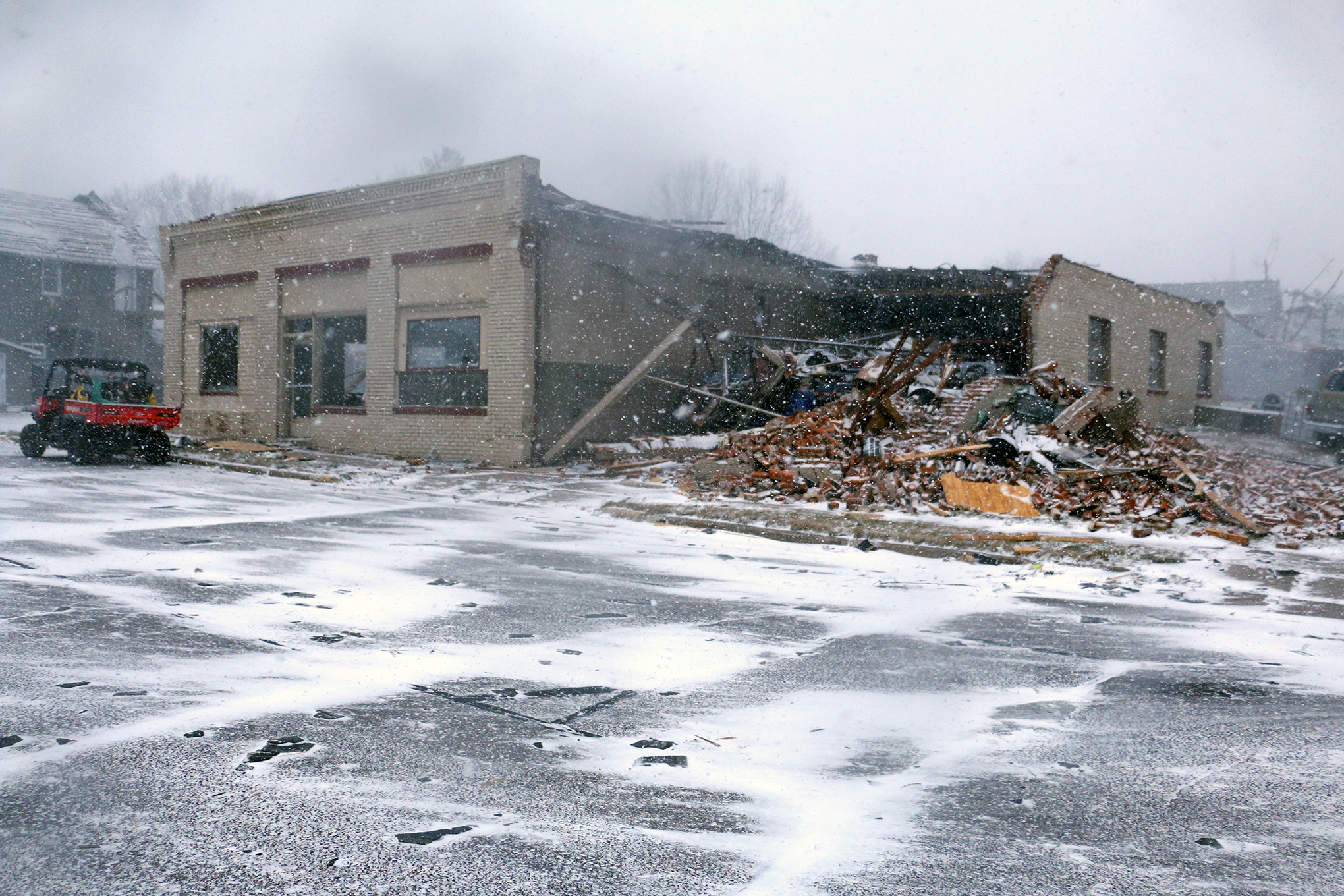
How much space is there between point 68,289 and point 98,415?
101 feet

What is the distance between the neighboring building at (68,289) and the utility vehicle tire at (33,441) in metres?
25.4

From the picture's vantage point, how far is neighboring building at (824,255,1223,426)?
19109 mm

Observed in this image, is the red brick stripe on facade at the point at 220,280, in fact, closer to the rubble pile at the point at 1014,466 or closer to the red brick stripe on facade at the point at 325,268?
the red brick stripe on facade at the point at 325,268

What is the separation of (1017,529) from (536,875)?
8.01 metres

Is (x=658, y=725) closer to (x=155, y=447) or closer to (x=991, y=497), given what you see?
(x=991, y=497)

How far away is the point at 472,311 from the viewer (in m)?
17.8

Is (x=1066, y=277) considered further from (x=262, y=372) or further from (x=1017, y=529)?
(x=262, y=372)

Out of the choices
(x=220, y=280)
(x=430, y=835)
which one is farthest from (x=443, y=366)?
(x=430, y=835)

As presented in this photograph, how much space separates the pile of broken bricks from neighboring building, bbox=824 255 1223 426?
10.3 ft

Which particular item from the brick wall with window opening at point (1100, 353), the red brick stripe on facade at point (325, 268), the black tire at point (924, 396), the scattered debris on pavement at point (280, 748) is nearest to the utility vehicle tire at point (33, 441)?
the red brick stripe on facade at point (325, 268)

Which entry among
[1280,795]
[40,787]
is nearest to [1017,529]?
[1280,795]

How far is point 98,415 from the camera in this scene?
Result: 16.3m

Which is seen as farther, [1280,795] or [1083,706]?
[1083,706]

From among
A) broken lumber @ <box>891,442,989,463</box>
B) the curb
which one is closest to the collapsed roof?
the curb
